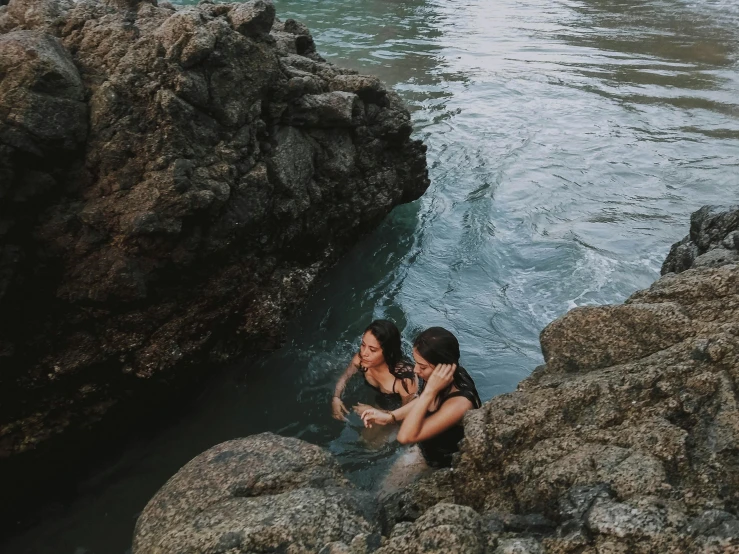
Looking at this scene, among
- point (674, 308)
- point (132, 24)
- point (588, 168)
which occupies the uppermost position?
point (132, 24)

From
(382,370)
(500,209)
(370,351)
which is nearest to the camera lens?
(370,351)

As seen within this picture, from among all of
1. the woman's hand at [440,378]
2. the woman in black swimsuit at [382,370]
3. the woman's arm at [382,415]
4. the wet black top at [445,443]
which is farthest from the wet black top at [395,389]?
the woman's hand at [440,378]

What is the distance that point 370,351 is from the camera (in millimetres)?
6266

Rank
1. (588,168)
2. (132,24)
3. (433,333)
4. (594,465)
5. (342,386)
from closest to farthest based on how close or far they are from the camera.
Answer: (594,465) < (433,333) < (132,24) < (342,386) < (588,168)

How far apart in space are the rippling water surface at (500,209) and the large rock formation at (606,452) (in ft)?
7.88

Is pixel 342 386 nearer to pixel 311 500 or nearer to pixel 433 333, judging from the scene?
pixel 433 333

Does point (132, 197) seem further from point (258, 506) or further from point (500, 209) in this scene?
point (500, 209)

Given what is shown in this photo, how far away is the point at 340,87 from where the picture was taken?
26.1 ft

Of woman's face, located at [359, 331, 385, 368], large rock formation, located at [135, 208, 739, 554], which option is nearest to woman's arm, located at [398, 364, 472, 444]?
large rock formation, located at [135, 208, 739, 554]

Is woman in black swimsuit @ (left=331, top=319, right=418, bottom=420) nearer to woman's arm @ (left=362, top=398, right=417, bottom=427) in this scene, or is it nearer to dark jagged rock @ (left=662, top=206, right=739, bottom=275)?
woman's arm @ (left=362, top=398, right=417, bottom=427)

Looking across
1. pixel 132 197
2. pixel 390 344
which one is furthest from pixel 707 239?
pixel 132 197

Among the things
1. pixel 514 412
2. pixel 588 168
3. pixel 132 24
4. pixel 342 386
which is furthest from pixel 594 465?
pixel 588 168

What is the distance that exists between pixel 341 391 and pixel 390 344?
0.95m

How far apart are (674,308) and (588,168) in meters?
8.76
